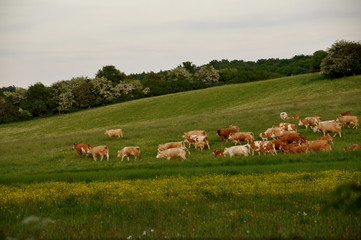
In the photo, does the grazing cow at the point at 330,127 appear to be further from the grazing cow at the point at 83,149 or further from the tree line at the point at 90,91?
the tree line at the point at 90,91

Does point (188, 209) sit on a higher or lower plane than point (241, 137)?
higher

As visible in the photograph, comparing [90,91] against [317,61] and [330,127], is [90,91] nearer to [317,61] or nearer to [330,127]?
[317,61]

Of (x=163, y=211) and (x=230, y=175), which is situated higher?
(x=163, y=211)

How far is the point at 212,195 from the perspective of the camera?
477 inches

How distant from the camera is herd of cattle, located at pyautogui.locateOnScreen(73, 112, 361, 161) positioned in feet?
74.5

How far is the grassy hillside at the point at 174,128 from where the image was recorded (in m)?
20.8

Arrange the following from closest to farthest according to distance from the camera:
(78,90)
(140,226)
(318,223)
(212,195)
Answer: (318,223) < (140,226) < (212,195) < (78,90)

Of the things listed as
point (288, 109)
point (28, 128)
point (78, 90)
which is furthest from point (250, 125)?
point (78, 90)

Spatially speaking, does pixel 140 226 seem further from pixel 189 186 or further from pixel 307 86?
pixel 307 86

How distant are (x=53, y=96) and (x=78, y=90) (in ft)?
22.7

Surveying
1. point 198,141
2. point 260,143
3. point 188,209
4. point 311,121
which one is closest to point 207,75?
point 311,121

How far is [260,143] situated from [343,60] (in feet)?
146

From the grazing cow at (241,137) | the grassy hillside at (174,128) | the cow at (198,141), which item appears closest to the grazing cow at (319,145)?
the grassy hillside at (174,128)

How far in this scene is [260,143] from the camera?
79.9 ft
